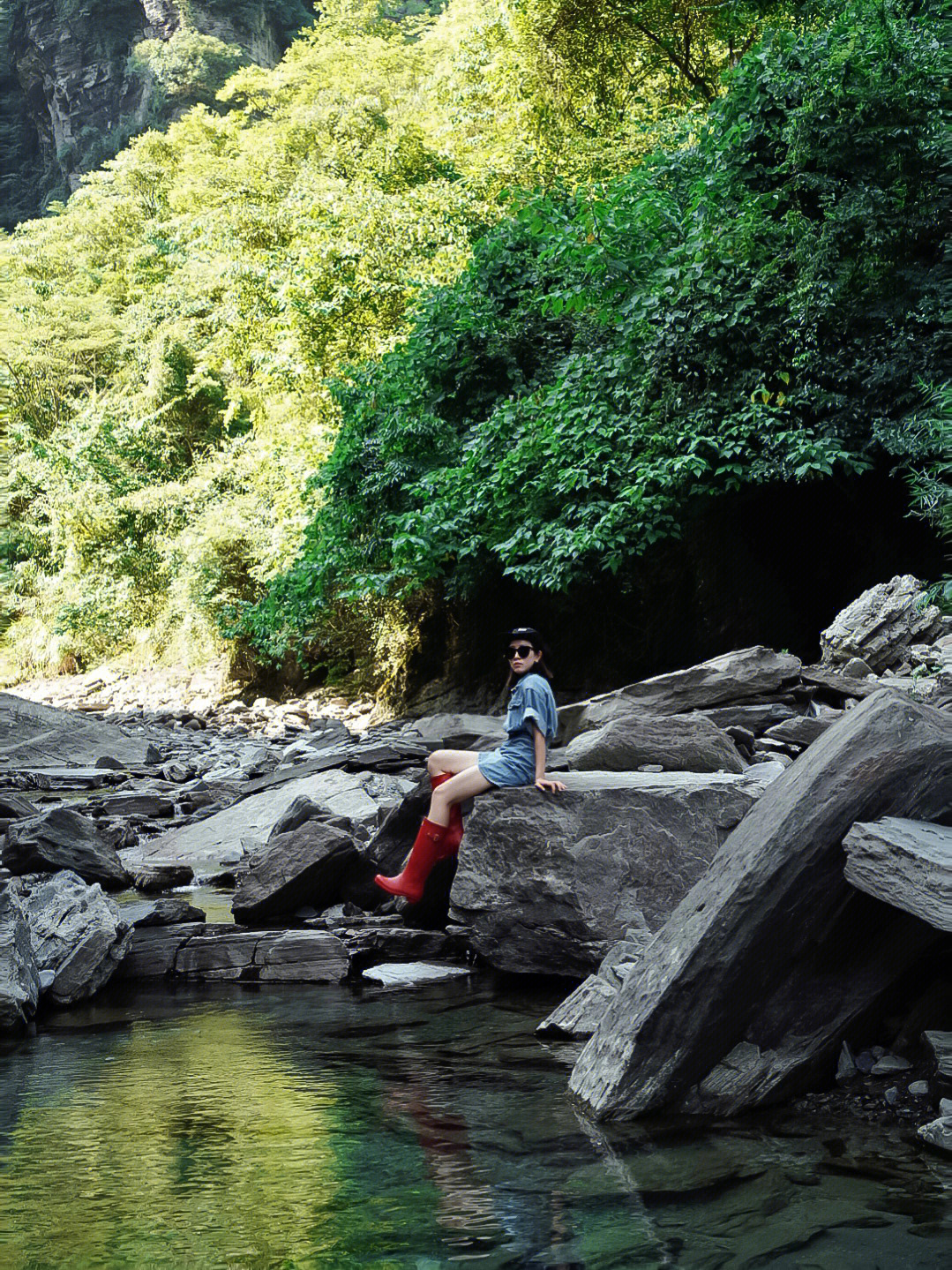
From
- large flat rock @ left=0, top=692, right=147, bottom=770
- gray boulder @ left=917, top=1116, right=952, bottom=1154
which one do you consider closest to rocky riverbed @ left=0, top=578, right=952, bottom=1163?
gray boulder @ left=917, top=1116, right=952, bottom=1154

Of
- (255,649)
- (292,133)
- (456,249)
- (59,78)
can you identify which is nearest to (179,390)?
(292,133)

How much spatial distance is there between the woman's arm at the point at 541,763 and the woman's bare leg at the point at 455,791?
0.76 ft

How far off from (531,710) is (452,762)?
502 mm

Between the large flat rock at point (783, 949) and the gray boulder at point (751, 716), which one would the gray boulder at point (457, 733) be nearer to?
the gray boulder at point (751, 716)

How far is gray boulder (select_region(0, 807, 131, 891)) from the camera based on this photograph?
21.2ft

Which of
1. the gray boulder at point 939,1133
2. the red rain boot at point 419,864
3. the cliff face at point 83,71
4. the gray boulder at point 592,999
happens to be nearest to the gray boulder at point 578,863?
the red rain boot at point 419,864

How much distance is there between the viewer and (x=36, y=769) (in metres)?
14.8

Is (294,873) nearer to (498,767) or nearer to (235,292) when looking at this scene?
(498,767)

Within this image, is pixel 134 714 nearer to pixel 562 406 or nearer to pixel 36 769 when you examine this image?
pixel 36 769

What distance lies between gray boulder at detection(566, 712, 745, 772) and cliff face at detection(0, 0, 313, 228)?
160 feet

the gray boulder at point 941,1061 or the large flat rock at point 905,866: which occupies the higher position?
the large flat rock at point 905,866

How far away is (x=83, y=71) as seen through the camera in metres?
53.9

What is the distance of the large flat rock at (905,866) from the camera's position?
3.22 m

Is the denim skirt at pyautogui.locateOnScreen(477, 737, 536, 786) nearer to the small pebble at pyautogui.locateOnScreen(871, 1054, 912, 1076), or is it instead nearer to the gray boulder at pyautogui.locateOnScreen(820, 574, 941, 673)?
the small pebble at pyautogui.locateOnScreen(871, 1054, 912, 1076)
